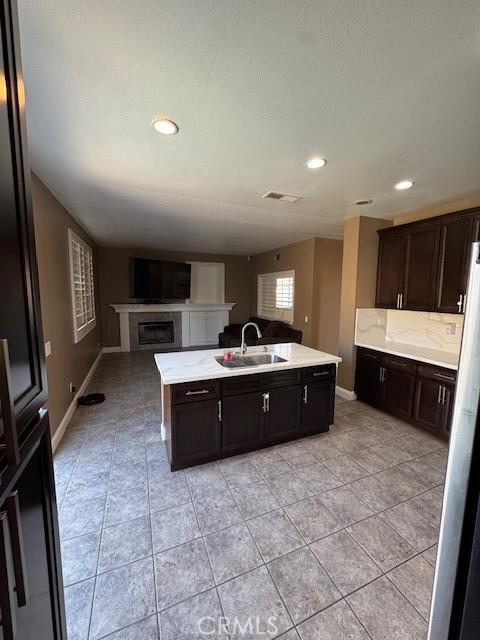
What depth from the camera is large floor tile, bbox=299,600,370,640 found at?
1.27 metres

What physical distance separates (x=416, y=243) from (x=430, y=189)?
686mm

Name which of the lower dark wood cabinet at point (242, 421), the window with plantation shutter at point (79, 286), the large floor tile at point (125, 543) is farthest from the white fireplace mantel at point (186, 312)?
the large floor tile at point (125, 543)

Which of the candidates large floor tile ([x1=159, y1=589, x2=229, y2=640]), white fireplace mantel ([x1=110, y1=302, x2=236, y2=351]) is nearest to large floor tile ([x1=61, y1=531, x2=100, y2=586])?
large floor tile ([x1=159, y1=589, x2=229, y2=640])

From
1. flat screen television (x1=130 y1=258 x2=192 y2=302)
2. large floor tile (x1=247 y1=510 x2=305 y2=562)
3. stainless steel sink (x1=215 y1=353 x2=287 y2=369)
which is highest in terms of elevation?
flat screen television (x1=130 y1=258 x2=192 y2=302)

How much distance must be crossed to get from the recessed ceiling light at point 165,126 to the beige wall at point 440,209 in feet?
10.5

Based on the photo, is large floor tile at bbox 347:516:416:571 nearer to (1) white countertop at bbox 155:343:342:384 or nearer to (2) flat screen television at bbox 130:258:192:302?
(1) white countertop at bbox 155:343:342:384

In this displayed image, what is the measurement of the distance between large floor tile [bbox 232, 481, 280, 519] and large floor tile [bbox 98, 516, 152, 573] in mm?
666

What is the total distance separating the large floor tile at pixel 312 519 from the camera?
180 cm

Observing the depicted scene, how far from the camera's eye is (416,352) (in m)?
3.31

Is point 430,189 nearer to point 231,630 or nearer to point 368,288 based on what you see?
point 368,288

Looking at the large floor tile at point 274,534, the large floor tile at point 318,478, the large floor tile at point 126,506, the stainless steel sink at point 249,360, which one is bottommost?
the large floor tile at point 126,506

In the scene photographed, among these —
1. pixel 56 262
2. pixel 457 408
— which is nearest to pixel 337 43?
pixel 457 408

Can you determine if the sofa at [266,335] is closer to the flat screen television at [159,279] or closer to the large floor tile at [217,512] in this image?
the flat screen television at [159,279]

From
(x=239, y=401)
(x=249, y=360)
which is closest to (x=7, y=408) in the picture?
(x=239, y=401)
